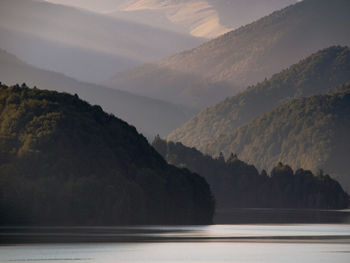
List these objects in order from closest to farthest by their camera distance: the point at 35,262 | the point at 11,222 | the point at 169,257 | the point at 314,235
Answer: the point at 35,262 → the point at 169,257 → the point at 314,235 → the point at 11,222

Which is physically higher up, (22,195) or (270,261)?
(22,195)

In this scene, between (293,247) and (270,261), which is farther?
(293,247)

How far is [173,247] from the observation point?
125562 mm

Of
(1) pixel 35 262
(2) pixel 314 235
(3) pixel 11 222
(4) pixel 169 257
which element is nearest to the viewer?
(1) pixel 35 262

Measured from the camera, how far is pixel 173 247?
126 metres

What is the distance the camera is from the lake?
4215 inches

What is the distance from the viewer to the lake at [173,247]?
107062 mm

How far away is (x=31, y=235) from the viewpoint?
485ft

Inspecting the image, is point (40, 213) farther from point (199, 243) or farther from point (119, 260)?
point (119, 260)

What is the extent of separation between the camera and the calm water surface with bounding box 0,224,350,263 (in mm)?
Result: 107125

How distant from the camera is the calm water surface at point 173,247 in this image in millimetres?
107125

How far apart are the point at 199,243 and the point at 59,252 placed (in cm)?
2669

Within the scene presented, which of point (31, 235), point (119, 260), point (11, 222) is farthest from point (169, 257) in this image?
point (11, 222)

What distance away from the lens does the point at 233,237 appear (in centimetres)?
15225
